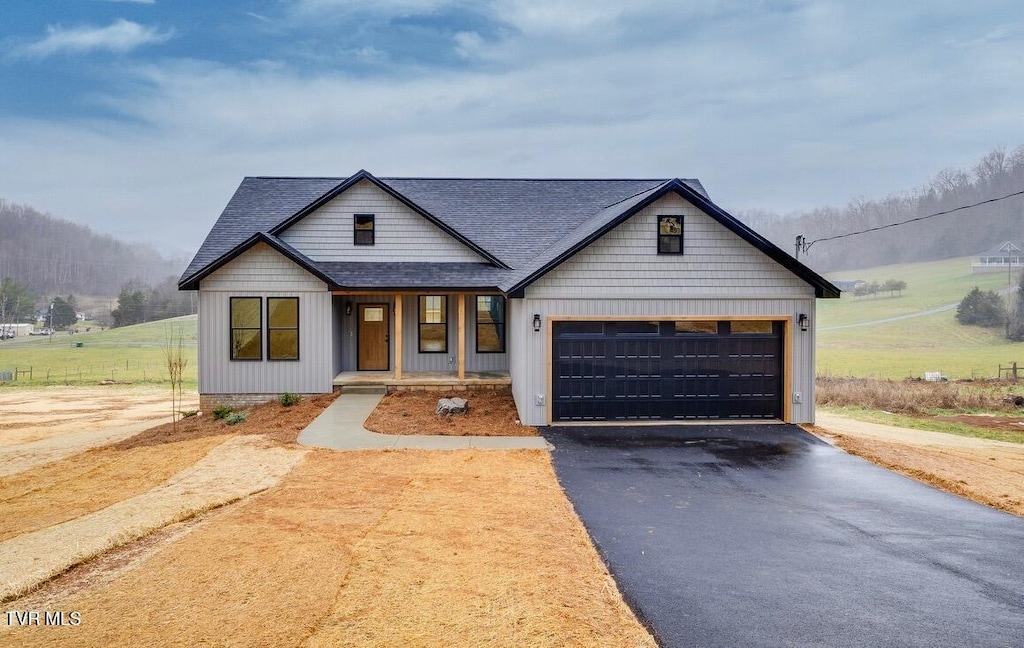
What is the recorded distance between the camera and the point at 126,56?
11894cm

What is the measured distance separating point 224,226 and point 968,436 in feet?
71.6

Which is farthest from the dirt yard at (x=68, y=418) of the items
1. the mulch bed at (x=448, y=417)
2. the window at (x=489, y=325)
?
the window at (x=489, y=325)

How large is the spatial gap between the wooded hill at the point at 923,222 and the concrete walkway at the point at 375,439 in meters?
74.9

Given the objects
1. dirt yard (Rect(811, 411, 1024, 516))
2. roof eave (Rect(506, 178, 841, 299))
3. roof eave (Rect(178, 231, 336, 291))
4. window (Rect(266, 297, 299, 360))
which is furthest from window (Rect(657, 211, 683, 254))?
window (Rect(266, 297, 299, 360))

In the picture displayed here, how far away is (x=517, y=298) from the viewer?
1297cm

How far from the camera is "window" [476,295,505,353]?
685 inches

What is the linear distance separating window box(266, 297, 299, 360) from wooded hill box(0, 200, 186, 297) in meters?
109

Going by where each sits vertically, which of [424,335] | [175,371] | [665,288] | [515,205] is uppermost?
[515,205]

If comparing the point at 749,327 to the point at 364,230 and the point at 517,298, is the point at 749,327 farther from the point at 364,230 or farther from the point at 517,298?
the point at 364,230

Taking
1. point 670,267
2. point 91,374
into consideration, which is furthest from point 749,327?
point 91,374

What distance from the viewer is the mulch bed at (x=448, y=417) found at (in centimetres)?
1212

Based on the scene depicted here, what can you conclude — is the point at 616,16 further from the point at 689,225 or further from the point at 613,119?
the point at 689,225

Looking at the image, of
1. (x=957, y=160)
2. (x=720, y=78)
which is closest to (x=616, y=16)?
(x=720, y=78)

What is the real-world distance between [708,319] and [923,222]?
313 feet
